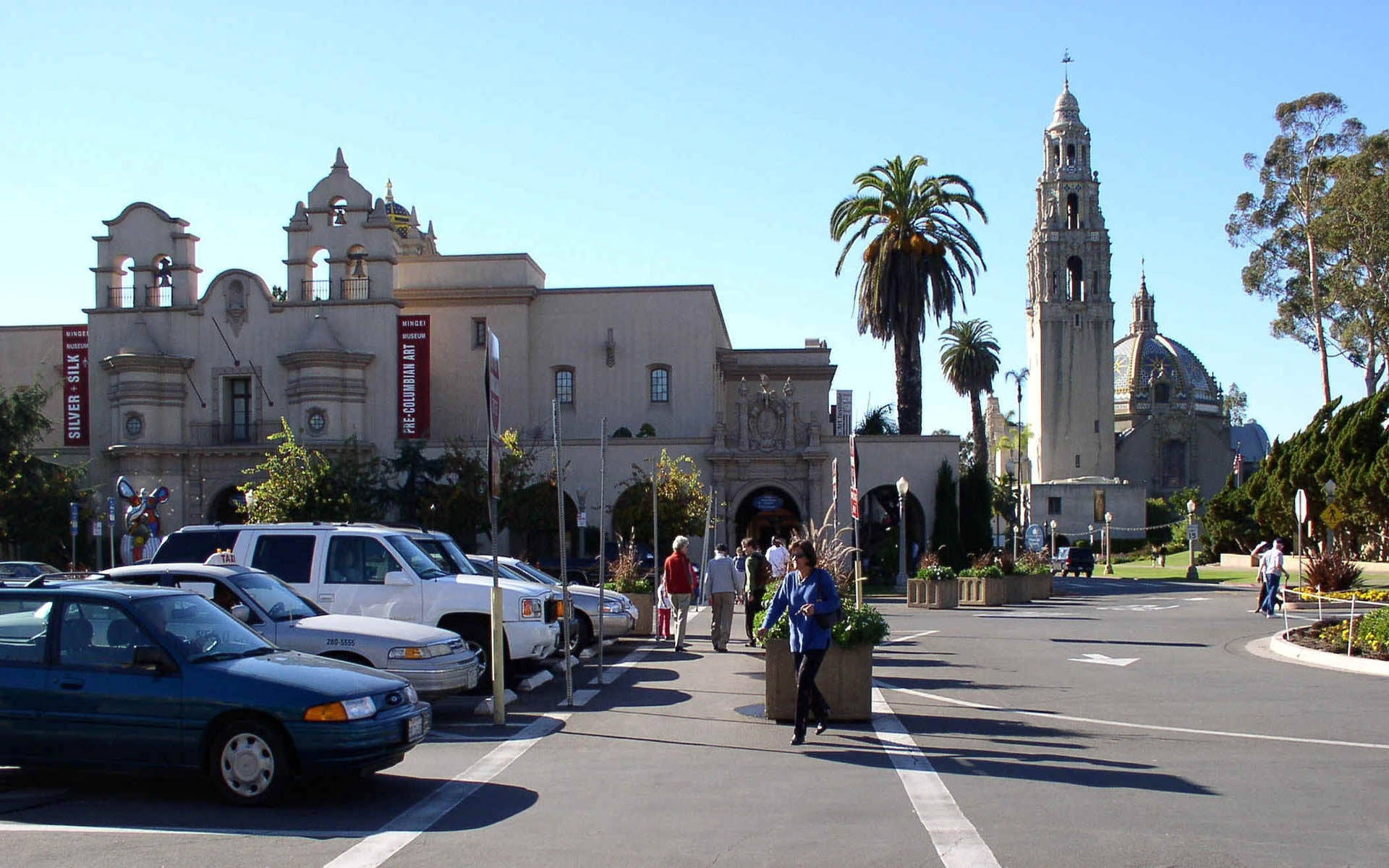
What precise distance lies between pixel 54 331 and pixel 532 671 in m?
42.2

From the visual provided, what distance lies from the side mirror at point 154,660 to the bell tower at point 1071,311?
292ft

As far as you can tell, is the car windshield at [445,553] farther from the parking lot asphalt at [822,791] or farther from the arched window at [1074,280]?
the arched window at [1074,280]

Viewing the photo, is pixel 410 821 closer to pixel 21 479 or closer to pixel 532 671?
pixel 532 671

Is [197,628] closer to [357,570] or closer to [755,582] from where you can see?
[357,570]

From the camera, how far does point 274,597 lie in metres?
12.3

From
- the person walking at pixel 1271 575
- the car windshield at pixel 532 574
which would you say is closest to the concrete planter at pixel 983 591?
the person walking at pixel 1271 575

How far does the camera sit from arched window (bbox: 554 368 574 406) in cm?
5141

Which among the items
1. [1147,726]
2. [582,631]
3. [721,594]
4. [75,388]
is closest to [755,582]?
[721,594]

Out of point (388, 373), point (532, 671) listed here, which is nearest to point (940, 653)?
point (532, 671)

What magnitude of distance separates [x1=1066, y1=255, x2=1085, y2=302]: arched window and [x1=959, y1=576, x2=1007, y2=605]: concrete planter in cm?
6247

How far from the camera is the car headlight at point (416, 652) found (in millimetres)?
11805

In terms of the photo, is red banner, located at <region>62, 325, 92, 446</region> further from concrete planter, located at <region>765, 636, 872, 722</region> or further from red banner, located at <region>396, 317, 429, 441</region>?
concrete planter, located at <region>765, 636, 872, 722</region>

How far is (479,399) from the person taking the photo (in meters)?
50.2

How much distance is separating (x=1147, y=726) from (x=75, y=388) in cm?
4697
